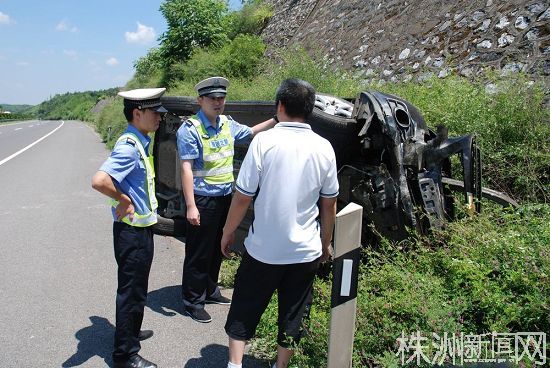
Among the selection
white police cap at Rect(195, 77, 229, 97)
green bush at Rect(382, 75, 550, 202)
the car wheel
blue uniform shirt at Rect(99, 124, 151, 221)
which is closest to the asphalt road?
blue uniform shirt at Rect(99, 124, 151, 221)

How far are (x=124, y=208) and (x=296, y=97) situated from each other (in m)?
1.36

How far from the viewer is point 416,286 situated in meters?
3.07

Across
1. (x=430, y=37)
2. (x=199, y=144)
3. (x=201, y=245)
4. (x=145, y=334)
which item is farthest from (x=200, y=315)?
(x=430, y=37)

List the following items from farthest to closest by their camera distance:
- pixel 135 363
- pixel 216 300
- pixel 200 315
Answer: pixel 216 300, pixel 200 315, pixel 135 363

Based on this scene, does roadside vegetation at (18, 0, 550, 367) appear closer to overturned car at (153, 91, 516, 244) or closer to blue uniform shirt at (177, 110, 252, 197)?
overturned car at (153, 91, 516, 244)

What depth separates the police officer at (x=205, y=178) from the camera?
3.60 m

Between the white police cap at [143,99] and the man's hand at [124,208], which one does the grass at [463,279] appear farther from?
the white police cap at [143,99]

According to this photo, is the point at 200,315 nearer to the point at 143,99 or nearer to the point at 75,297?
the point at 75,297

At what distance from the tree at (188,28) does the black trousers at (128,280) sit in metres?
15.2

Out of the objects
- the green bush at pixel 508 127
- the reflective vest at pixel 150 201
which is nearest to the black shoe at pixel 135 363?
the reflective vest at pixel 150 201

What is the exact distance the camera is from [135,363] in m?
3.04

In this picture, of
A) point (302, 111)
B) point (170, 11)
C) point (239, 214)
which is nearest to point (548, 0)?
point (302, 111)

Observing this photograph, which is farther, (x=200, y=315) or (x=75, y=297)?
(x=75, y=297)

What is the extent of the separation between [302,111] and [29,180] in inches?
387
